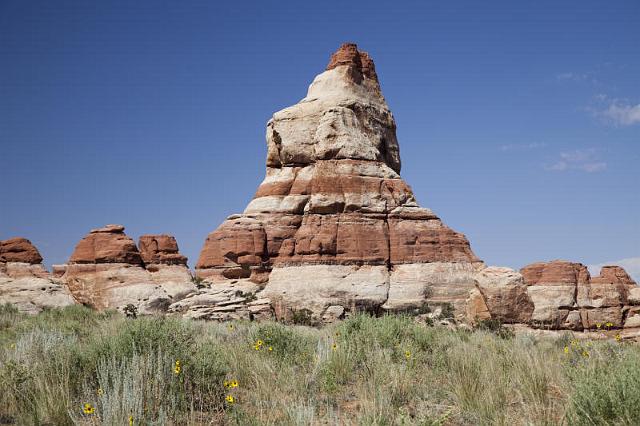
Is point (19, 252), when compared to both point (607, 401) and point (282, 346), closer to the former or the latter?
point (282, 346)

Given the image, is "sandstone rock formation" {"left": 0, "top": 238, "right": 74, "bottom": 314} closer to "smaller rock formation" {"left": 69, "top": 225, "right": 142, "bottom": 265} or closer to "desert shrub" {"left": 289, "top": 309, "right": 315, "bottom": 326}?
"smaller rock formation" {"left": 69, "top": 225, "right": 142, "bottom": 265}

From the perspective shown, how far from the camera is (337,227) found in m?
35.2

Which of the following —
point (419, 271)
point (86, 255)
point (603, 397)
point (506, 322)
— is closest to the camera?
point (603, 397)

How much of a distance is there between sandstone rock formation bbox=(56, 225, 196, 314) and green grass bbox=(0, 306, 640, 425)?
25216 millimetres

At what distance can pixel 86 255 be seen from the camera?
36062 mm

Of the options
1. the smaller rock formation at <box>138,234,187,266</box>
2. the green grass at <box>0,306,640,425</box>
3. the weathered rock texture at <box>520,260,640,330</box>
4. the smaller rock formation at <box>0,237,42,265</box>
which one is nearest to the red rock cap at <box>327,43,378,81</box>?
the smaller rock formation at <box>138,234,187,266</box>

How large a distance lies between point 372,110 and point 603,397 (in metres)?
37.9

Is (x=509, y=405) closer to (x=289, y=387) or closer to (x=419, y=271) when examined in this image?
(x=289, y=387)

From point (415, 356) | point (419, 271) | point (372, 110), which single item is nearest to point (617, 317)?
point (419, 271)

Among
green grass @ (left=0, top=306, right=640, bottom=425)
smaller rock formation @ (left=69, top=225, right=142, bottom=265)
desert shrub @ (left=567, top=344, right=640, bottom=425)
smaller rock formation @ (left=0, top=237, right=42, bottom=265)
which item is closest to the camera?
desert shrub @ (left=567, top=344, right=640, bottom=425)

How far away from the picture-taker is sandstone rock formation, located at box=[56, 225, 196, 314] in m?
33.4

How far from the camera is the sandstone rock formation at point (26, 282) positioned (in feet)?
112

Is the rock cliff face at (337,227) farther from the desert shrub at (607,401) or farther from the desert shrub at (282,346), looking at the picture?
the desert shrub at (607,401)

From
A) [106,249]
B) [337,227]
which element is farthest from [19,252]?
[337,227]
